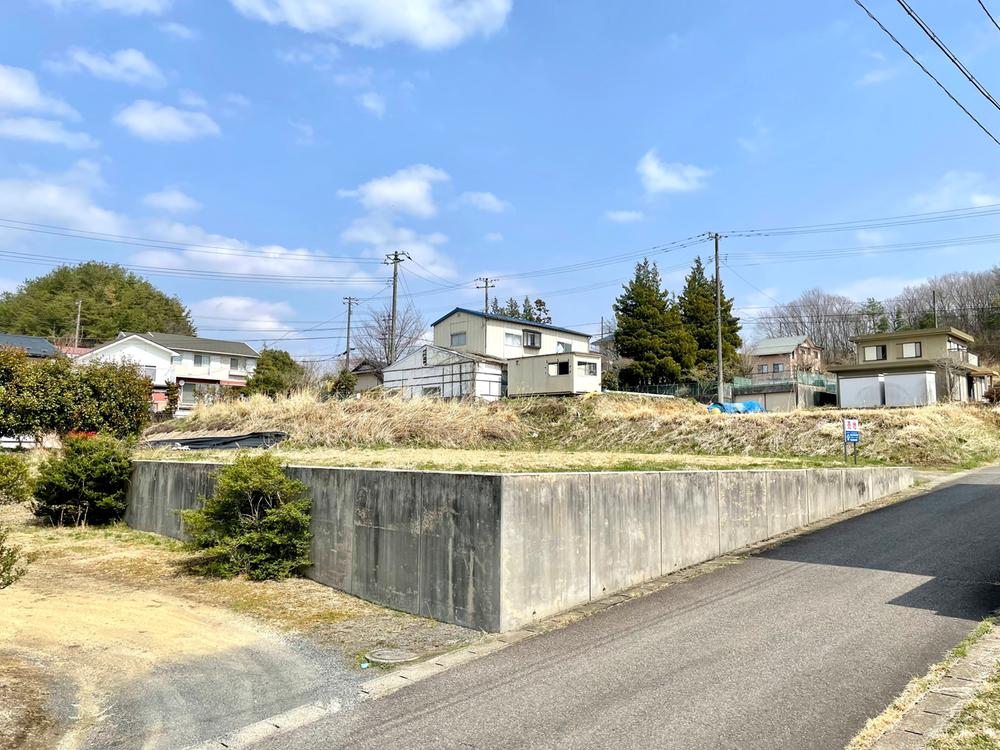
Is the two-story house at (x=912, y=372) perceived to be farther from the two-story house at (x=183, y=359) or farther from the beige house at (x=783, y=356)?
the two-story house at (x=183, y=359)

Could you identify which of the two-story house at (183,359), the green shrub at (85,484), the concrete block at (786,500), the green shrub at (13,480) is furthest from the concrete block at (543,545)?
the two-story house at (183,359)

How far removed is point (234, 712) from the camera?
3.88m

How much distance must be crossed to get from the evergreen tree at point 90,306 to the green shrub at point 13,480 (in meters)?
46.9

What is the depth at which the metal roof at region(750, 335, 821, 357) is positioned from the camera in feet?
184

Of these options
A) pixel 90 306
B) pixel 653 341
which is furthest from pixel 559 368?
pixel 90 306

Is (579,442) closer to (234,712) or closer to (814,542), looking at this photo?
(814,542)

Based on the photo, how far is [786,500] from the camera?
950 cm

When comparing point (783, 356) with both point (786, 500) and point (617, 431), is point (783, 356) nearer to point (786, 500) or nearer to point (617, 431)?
point (617, 431)

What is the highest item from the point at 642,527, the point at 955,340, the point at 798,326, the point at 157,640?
the point at 798,326

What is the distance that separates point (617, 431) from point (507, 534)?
2006 centimetres

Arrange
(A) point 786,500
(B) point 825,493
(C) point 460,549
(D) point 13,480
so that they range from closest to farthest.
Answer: (C) point 460,549, (A) point 786,500, (B) point 825,493, (D) point 13,480

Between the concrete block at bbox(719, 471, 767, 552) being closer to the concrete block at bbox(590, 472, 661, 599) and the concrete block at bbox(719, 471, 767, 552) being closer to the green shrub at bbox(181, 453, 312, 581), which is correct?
the concrete block at bbox(590, 472, 661, 599)

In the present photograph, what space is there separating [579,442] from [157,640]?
64.8 feet

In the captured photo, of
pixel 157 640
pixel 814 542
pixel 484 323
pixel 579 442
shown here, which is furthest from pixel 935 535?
pixel 484 323
